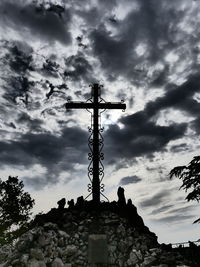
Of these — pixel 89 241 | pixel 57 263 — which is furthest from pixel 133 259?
pixel 57 263

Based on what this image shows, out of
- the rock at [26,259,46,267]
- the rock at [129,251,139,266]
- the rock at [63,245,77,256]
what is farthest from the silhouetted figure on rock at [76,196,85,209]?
the rock at [26,259,46,267]

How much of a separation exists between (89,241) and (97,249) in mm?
445

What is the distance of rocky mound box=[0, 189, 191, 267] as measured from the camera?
12789 millimetres

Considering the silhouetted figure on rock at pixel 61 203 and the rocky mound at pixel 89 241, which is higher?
the silhouetted figure on rock at pixel 61 203

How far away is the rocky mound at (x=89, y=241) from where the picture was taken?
504 inches

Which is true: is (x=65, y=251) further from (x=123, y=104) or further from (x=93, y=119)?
(x=123, y=104)

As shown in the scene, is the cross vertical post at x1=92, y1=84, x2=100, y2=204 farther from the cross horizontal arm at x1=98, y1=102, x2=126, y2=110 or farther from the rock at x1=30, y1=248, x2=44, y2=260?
the rock at x1=30, y1=248, x2=44, y2=260

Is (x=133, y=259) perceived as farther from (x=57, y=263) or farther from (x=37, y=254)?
(x=37, y=254)

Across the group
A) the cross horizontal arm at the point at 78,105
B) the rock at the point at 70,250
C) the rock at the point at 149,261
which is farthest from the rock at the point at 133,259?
the cross horizontal arm at the point at 78,105

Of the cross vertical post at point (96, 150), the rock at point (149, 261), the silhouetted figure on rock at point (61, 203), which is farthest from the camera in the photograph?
the silhouetted figure on rock at point (61, 203)

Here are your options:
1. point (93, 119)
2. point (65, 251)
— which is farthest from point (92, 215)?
point (93, 119)

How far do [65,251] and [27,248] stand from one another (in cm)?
143

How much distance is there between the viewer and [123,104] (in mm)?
16047

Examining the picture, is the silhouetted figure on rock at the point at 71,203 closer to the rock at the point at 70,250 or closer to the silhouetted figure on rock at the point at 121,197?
the silhouetted figure on rock at the point at 121,197
